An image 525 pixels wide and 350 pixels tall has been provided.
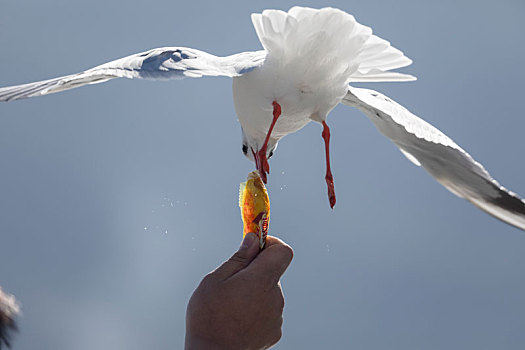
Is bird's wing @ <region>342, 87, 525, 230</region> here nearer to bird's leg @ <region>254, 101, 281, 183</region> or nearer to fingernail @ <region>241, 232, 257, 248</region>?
bird's leg @ <region>254, 101, 281, 183</region>

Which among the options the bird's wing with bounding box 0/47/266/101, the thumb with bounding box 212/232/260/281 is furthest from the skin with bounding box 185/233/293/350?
the bird's wing with bounding box 0/47/266/101

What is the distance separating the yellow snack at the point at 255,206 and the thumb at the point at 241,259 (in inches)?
1.6

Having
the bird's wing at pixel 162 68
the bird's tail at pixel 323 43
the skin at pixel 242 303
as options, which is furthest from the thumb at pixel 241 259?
the bird's tail at pixel 323 43

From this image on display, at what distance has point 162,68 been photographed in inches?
38.5

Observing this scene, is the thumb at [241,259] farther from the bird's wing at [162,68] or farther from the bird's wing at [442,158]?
the bird's wing at [442,158]

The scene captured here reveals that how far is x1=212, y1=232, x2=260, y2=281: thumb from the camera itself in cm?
92

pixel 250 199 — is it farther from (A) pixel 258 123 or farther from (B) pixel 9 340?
(B) pixel 9 340

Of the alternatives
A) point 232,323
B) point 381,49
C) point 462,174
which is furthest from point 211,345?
point 462,174

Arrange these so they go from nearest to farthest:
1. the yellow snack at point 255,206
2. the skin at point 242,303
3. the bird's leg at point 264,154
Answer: the skin at point 242,303
the yellow snack at point 255,206
the bird's leg at point 264,154

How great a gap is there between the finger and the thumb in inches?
0.8

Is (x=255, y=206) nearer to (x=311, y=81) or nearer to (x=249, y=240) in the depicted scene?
(x=249, y=240)

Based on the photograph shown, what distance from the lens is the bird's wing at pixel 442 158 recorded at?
1281 mm

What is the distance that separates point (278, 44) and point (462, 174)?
1.92 ft

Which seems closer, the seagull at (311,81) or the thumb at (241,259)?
the thumb at (241,259)
